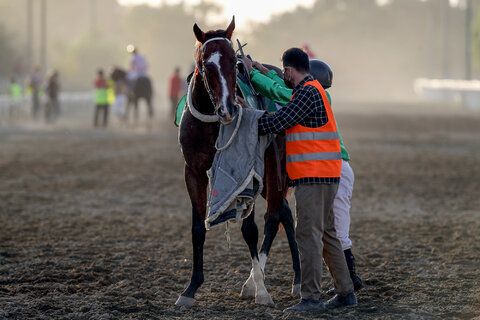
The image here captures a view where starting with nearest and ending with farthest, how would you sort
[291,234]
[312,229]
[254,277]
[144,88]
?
[312,229] < [254,277] < [291,234] < [144,88]

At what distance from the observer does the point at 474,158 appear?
53.6 feet

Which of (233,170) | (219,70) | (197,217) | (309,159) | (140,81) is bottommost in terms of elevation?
(197,217)

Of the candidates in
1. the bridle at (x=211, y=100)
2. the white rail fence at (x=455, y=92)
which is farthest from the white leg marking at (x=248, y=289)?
the white rail fence at (x=455, y=92)

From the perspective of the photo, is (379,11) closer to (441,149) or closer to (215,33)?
(441,149)

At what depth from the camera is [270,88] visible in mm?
5824

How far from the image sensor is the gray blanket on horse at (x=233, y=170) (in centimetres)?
555

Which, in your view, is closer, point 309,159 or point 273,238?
point 309,159

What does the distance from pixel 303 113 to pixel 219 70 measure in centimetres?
65

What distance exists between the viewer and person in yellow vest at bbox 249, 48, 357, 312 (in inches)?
209

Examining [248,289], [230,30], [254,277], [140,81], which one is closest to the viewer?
[230,30]

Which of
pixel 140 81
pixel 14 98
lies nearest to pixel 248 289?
pixel 140 81

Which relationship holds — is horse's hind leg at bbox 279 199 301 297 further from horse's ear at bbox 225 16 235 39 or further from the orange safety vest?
horse's ear at bbox 225 16 235 39

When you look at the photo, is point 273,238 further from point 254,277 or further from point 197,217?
point 197,217

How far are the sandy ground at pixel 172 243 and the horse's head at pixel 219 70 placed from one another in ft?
4.72
